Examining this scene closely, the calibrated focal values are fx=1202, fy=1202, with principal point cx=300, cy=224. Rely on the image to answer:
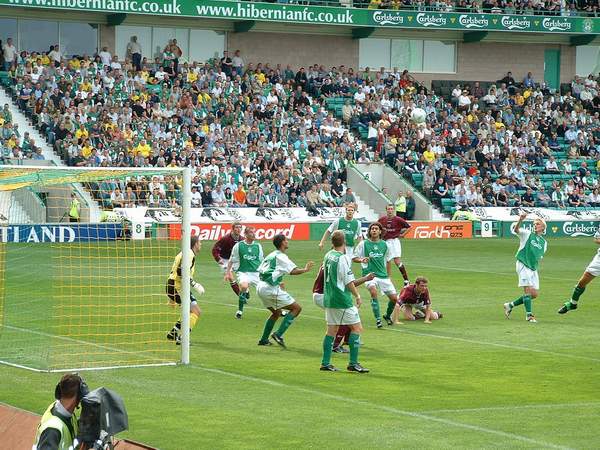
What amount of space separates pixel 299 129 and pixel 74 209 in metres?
14.2

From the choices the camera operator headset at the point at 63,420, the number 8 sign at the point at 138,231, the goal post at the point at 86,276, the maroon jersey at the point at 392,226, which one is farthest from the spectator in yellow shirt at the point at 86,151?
the camera operator headset at the point at 63,420

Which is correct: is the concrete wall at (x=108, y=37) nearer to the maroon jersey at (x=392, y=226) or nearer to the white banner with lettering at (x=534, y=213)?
the white banner with lettering at (x=534, y=213)

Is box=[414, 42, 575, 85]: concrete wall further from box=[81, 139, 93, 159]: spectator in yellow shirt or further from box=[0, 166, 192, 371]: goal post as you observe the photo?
box=[0, 166, 192, 371]: goal post

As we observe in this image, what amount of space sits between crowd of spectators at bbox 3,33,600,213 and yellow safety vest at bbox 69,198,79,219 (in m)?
2.92

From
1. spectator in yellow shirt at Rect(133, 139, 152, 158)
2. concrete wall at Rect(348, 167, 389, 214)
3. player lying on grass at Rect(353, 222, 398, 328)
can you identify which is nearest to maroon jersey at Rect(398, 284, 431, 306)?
player lying on grass at Rect(353, 222, 398, 328)

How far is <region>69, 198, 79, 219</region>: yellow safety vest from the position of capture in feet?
Result: 117

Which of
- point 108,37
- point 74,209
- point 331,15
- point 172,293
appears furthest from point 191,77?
point 172,293

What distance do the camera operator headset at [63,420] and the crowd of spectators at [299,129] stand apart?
30393 mm

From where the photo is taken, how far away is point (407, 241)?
1676 inches

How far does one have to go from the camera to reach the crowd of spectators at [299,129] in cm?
4356

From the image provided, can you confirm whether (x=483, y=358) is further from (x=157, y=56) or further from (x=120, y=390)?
(x=157, y=56)

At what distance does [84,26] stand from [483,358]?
35303 millimetres

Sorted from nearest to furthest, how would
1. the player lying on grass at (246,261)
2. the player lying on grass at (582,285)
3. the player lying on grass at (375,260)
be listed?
the player lying on grass at (375,260) → the player lying on grass at (246,261) → the player lying on grass at (582,285)

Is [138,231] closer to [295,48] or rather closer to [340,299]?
[295,48]
